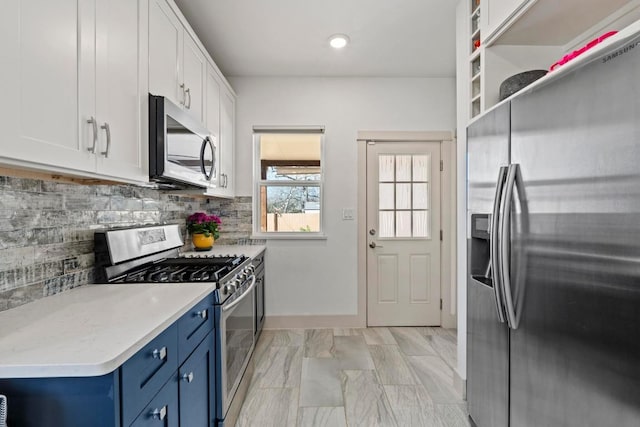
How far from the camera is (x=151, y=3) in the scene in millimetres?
1661

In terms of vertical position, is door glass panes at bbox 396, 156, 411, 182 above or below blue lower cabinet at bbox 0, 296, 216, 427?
above

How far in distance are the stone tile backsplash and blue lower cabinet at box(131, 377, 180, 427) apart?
68 cm

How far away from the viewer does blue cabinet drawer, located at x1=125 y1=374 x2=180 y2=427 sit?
99cm

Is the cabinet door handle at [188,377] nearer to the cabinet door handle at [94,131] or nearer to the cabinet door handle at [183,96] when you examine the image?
the cabinet door handle at [94,131]

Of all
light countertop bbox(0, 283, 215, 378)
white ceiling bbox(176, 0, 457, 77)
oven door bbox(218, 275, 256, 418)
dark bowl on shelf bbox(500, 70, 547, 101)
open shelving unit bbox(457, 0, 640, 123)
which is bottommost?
oven door bbox(218, 275, 256, 418)

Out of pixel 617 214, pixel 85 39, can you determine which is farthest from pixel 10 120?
pixel 617 214

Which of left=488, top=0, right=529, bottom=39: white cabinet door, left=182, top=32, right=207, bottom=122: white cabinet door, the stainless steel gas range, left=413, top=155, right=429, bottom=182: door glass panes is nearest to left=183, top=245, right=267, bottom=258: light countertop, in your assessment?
the stainless steel gas range

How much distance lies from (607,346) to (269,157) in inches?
121

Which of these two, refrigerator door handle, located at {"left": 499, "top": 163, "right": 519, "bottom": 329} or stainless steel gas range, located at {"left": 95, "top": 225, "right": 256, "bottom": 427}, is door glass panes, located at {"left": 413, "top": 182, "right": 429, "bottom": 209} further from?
refrigerator door handle, located at {"left": 499, "top": 163, "right": 519, "bottom": 329}

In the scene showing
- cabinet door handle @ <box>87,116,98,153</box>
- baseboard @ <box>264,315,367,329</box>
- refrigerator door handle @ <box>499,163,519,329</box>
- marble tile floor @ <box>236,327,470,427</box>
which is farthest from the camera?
baseboard @ <box>264,315,367,329</box>

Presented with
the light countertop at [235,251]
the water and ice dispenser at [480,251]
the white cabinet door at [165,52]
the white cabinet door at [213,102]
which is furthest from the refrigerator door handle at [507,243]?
the white cabinet door at [213,102]

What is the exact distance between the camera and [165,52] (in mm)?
1817

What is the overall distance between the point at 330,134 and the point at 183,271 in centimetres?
214

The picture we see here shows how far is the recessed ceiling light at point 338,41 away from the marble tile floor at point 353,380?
2.62 m
